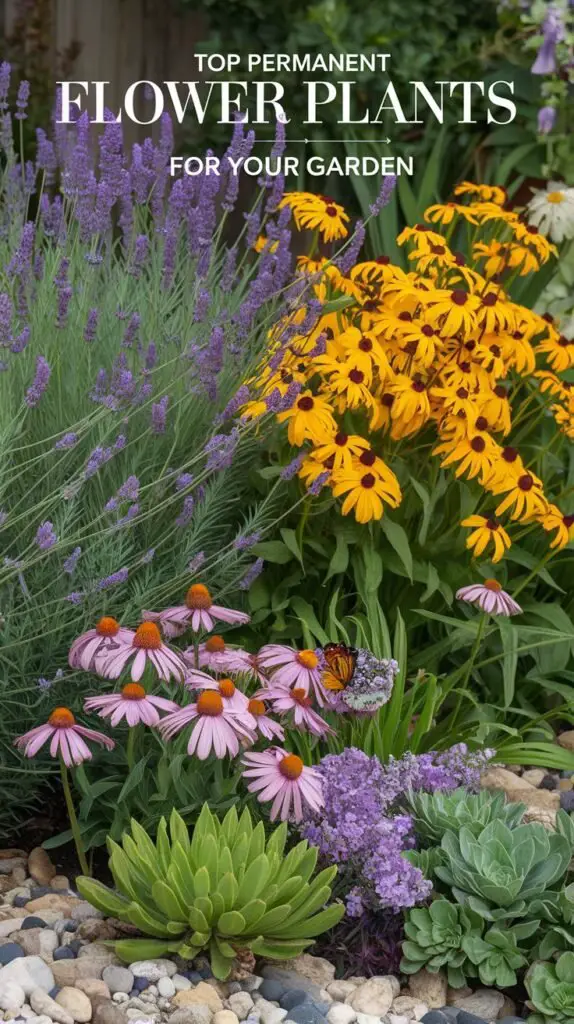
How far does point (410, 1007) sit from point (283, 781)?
42 centimetres

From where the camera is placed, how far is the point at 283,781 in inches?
81.8

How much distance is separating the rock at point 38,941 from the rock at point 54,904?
0.36ft

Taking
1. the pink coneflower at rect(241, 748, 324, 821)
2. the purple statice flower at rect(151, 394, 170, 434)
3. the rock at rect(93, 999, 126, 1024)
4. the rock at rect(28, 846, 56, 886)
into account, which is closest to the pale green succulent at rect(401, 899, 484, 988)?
the pink coneflower at rect(241, 748, 324, 821)

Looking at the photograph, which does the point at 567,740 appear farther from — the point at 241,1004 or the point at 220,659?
the point at 241,1004

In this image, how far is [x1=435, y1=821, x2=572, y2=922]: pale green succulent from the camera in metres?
2.11

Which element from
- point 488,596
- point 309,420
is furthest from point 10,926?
point 309,420

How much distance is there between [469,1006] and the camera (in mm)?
2119

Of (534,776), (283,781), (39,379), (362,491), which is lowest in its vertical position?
(534,776)

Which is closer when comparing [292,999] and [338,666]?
[292,999]

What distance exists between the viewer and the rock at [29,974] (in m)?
1.95

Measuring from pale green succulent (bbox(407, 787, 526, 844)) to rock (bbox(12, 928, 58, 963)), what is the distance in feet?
2.22

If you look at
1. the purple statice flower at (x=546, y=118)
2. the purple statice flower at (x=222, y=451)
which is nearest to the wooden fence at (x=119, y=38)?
the purple statice flower at (x=546, y=118)

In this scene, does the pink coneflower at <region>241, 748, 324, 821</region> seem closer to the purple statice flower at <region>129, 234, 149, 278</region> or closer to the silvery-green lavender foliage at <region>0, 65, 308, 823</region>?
the silvery-green lavender foliage at <region>0, 65, 308, 823</region>

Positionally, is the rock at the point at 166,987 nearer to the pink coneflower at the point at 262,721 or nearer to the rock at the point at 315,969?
the rock at the point at 315,969
